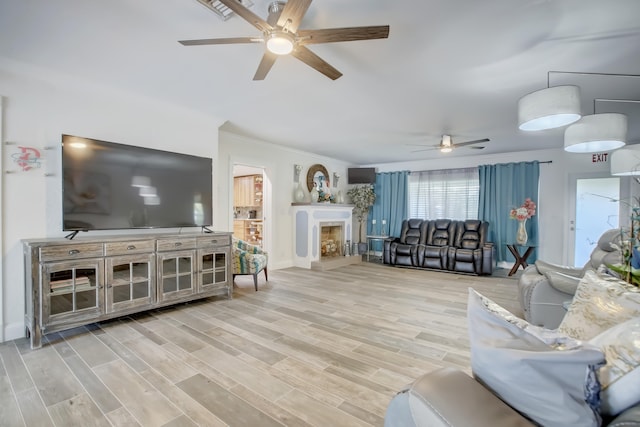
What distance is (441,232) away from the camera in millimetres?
6246

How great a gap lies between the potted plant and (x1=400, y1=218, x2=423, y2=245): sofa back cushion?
3.71 feet

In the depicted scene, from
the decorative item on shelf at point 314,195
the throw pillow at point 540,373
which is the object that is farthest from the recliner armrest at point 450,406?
the decorative item on shelf at point 314,195

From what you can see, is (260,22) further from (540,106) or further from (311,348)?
(311,348)

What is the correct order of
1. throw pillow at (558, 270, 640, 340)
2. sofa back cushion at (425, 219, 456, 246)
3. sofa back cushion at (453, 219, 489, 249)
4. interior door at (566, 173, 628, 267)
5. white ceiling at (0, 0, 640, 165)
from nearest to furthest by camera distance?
throw pillow at (558, 270, 640, 340) → white ceiling at (0, 0, 640, 165) → interior door at (566, 173, 628, 267) → sofa back cushion at (453, 219, 489, 249) → sofa back cushion at (425, 219, 456, 246)

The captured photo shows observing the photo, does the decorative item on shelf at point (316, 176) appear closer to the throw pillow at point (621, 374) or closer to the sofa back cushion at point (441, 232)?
the sofa back cushion at point (441, 232)

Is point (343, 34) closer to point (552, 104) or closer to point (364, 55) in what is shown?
point (364, 55)

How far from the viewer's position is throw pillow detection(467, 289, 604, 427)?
27.0 inches

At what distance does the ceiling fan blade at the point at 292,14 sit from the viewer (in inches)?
61.9

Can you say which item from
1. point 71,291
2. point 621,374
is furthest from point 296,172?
point 621,374

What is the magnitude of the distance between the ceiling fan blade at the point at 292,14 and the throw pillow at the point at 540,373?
5.69ft

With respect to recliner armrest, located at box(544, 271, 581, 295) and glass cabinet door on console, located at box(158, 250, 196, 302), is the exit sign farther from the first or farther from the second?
glass cabinet door on console, located at box(158, 250, 196, 302)

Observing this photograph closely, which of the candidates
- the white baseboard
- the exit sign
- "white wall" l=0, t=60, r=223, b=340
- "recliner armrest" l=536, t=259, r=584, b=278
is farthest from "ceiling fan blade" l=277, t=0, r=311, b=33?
the exit sign

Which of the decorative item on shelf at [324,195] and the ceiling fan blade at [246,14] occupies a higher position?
the ceiling fan blade at [246,14]

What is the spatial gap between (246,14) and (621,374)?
6.94 ft
